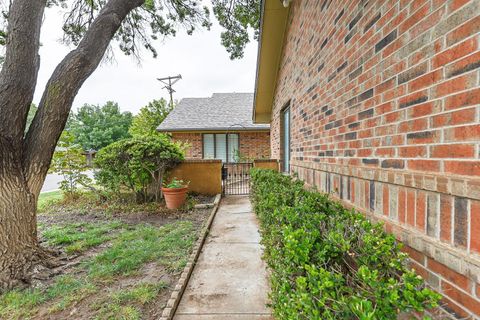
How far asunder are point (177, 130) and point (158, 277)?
415 inches

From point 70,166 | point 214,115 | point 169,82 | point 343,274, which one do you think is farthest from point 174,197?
point 169,82

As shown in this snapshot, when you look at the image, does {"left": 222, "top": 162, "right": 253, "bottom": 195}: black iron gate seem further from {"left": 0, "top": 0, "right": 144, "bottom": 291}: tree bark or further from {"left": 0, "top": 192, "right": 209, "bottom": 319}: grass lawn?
{"left": 0, "top": 0, "right": 144, "bottom": 291}: tree bark

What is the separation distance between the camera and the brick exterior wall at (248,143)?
12969mm

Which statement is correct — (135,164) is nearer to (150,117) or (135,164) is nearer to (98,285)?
(98,285)

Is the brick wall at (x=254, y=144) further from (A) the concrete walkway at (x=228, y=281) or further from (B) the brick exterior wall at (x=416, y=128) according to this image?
(B) the brick exterior wall at (x=416, y=128)

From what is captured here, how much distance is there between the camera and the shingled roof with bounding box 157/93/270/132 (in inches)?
499

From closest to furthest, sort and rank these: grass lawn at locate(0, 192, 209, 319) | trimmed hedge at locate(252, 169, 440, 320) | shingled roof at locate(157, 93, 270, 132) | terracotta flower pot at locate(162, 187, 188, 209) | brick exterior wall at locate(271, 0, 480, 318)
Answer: trimmed hedge at locate(252, 169, 440, 320)
brick exterior wall at locate(271, 0, 480, 318)
grass lawn at locate(0, 192, 209, 319)
terracotta flower pot at locate(162, 187, 188, 209)
shingled roof at locate(157, 93, 270, 132)

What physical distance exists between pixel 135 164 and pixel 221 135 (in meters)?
7.28

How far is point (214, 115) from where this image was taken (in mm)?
14117

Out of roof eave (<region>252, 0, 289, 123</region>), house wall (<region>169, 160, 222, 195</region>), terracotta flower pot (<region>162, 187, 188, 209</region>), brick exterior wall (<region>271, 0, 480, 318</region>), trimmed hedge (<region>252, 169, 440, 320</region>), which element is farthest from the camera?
house wall (<region>169, 160, 222, 195</region>)

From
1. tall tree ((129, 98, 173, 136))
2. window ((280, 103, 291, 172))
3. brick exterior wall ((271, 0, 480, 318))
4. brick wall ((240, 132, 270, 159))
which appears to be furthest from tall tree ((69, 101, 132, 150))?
brick exterior wall ((271, 0, 480, 318))

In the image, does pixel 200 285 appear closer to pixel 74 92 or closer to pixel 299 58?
pixel 74 92

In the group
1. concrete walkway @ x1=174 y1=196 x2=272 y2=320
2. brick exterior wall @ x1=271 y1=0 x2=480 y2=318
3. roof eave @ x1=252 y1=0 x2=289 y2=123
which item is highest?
roof eave @ x1=252 y1=0 x2=289 y2=123

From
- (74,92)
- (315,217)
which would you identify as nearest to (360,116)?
(315,217)
